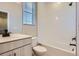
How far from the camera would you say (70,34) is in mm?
1958

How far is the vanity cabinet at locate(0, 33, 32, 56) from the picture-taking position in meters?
1.54

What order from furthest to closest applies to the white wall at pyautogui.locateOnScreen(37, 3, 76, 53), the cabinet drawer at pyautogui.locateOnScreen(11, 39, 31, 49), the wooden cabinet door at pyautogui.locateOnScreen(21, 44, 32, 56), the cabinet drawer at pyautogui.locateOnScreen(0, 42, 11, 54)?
the white wall at pyautogui.locateOnScreen(37, 3, 76, 53) → the wooden cabinet door at pyautogui.locateOnScreen(21, 44, 32, 56) → the cabinet drawer at pyautogui.locateOnScreen(11, 39, 31, 49) → the cabinet drawer at pyautogui.locateOnScreen(0, 42, 11, 54)

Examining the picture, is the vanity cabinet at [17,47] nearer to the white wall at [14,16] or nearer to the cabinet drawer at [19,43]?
the cabinet drawer at [19,43]

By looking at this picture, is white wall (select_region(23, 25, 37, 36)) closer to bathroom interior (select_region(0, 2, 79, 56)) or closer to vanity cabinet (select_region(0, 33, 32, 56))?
bathroom interior (select_region(0, 2, 79, 56))

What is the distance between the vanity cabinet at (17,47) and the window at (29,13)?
1.23 feet

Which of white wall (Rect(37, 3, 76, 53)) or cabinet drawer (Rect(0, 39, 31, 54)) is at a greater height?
white wall (Rect(37, 3, 76, 53))

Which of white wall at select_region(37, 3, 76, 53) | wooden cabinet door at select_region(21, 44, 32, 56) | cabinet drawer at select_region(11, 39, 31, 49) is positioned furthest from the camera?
white wall at select_region(37, 3, 76, 53)

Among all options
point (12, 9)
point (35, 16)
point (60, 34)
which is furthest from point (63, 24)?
point (12, 9)

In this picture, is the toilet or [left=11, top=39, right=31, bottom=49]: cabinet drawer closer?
[left=11, top=39, right=31, bottom=49]: cabinet drawer

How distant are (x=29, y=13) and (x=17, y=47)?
76cm

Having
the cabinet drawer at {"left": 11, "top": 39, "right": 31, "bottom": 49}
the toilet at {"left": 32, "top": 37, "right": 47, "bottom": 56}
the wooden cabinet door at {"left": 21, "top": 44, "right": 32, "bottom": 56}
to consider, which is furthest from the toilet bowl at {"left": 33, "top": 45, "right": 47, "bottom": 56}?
the cabinet drawer at {"left": 11, "top": 39, "right": 31, "bottom": 49}

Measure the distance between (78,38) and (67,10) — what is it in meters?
1.18

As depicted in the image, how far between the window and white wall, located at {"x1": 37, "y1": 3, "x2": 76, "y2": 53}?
0.13 meters

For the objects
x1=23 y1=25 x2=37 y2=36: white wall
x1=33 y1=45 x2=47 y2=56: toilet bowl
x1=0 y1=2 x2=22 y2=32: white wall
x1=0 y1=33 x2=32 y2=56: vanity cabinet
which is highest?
x1=0 y1=2 x2=22 y2=32: white wall
